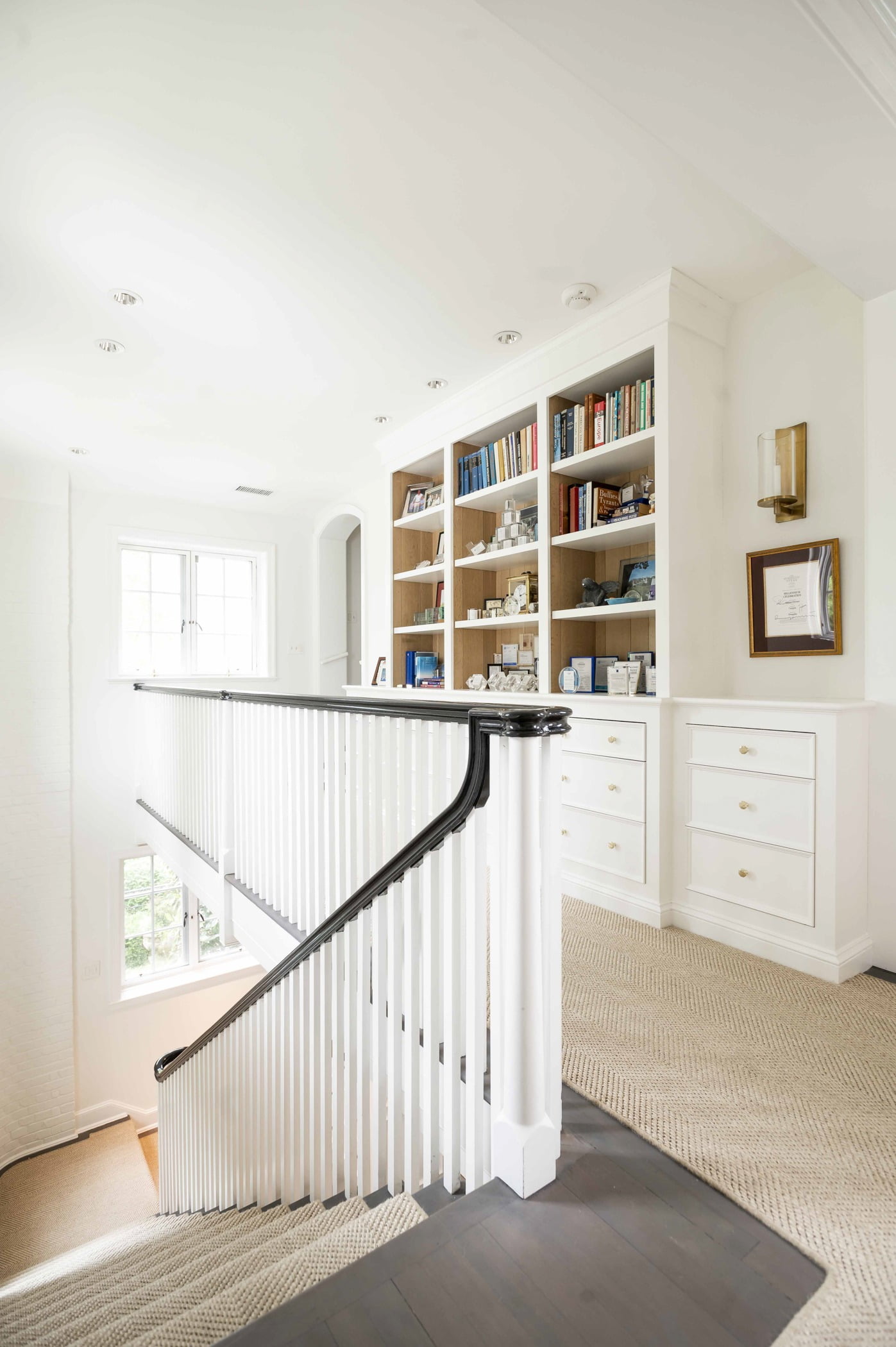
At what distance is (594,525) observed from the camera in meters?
2.91

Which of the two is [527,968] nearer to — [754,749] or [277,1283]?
[277,1283]

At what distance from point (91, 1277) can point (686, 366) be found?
383 centimetres

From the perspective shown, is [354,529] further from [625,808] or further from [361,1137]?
[361,1137]

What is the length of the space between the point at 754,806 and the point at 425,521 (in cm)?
269

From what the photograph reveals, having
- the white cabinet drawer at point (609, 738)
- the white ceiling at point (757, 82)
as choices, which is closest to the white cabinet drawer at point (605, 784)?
the white cabinet drawer at point (609, 738)

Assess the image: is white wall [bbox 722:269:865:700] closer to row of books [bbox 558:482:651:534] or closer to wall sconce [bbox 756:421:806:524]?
wall sconce [bbox 756:421:806:524]

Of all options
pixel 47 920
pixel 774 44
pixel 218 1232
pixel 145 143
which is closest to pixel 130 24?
pixel 145 143

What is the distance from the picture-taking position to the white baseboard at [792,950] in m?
2.05

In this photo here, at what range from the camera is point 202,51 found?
5.22 feet

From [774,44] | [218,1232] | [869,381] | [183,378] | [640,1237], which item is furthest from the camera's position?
[183,378]

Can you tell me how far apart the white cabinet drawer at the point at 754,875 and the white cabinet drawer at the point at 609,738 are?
380 mm

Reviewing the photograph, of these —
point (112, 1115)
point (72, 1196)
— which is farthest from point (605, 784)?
point (112, 1115)

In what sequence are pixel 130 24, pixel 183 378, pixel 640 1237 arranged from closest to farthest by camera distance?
pixel 640 1237
pixel 130 24
pixel 183 378

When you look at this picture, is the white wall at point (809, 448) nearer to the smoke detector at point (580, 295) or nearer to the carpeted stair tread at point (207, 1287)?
the smoke detector at point (580, 295)
